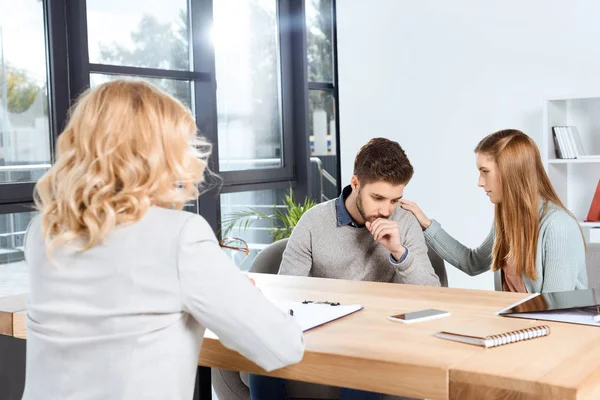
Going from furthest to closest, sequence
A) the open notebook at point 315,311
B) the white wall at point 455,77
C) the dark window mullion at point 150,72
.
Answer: the white wall at point 455,77, the dark window mullion at point 150,72, the open notebook at point 315,311

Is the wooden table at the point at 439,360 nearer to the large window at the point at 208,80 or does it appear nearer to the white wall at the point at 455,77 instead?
the large window at the point at 208,80

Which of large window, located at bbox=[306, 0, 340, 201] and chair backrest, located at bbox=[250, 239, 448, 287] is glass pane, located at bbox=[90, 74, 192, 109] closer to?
large window, located at bbox=[306, 0, 340, 201]

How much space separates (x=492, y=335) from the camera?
5.19ft

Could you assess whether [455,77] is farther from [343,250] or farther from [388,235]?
[388,235]

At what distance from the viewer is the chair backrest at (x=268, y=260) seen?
9.50ft

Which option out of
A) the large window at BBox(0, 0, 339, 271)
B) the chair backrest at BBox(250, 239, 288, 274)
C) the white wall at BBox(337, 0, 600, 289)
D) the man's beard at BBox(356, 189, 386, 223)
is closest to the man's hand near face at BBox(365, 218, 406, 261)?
the man's beard at BBox(356, 189, 386, 223)

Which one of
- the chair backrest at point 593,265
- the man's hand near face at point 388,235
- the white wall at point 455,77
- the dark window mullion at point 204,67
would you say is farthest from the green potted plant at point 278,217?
the man's hand near face at point 388,235

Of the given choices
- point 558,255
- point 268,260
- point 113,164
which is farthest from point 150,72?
point 113,164

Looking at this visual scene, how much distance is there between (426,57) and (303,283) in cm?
301

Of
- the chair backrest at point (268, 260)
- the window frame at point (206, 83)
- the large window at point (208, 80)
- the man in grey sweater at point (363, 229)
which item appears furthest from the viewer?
the window frame at point (206, 83)

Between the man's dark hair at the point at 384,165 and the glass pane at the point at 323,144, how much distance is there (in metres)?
2.59

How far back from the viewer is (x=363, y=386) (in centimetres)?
150

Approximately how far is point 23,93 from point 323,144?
7.75 ft

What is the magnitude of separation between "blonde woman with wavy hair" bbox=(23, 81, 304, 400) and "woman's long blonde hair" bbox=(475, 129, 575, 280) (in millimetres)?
1351
